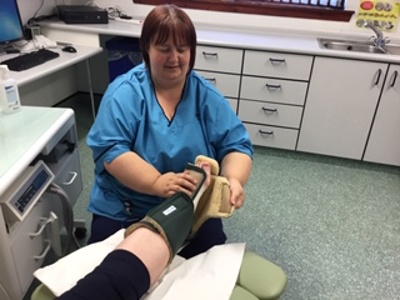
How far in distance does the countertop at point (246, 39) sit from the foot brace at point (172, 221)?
1732 mm

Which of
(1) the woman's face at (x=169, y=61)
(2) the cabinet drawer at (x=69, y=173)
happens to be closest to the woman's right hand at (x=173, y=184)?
(1) the woman's face at (x=169, y=61)

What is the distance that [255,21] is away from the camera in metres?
3.06

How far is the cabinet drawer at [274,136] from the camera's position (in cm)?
272

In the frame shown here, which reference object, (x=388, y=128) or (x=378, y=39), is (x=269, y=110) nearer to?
(x=388, y=128)

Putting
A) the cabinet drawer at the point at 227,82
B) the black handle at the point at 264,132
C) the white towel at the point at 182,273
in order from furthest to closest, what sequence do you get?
the black handle at the point at 264,132 → the cabinet drawer at the point at 227,82 → the white towel at the point at 182,273

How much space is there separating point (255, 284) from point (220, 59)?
74.1 inches

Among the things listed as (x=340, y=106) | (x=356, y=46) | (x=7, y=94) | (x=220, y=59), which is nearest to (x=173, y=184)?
(x=7, y=94)

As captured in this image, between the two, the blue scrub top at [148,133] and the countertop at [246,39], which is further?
the countertop at [246,39]

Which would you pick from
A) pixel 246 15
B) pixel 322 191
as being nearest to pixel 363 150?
pixel 322 191

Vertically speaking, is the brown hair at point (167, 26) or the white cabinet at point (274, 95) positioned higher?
the brown hair at point (167, 26)

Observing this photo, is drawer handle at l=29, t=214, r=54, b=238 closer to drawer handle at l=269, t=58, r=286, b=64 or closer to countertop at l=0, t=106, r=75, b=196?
countertop at l=0, t=106, r=75, b=196

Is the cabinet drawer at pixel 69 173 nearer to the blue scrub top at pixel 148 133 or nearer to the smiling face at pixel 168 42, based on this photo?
the blue scrub top at pixel 148 133

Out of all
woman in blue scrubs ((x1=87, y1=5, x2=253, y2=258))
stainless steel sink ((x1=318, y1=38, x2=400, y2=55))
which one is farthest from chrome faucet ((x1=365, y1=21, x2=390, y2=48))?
woman in blue scrubs ((x1=87, y1=5, x2=253, y2=258))

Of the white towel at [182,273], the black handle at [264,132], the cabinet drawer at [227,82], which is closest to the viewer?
the white towel at [182,273]
